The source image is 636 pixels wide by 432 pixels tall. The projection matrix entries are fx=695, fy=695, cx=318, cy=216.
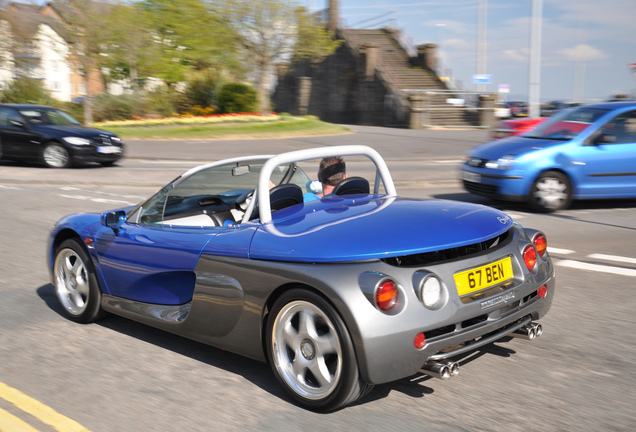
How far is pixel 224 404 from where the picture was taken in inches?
143

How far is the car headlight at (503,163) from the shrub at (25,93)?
28.4 meters

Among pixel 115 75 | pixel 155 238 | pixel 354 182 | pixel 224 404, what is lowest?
pixel 224 404

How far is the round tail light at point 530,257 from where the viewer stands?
3.95 metres

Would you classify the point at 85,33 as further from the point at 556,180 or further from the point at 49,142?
the point at 556,180

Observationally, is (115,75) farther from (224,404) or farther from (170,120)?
(224,404)

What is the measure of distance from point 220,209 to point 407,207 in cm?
144

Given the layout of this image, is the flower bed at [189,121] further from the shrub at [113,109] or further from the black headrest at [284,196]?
the black headrest at [284,196]

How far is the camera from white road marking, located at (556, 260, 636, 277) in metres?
6.39

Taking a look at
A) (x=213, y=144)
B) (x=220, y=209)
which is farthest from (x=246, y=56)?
(x=220, y=209)

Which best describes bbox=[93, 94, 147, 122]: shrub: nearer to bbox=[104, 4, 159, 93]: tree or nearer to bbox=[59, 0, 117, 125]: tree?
bbox=[59, 0, 117, 125]: tree

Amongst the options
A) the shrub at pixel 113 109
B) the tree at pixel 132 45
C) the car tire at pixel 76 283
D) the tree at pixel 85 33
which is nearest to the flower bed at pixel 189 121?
the shrub at pixel 113 109

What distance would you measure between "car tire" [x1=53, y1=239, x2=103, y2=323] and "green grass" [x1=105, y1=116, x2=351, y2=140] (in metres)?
22.2

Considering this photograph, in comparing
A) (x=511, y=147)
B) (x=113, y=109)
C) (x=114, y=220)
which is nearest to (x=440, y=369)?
(x=114, y=220)

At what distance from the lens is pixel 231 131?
2841 centimetres
